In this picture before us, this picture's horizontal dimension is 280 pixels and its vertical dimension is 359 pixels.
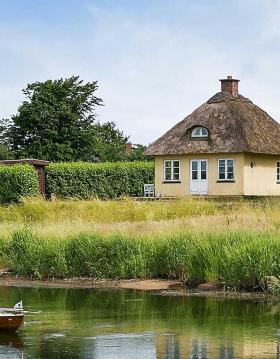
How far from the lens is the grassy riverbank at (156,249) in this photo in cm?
2216

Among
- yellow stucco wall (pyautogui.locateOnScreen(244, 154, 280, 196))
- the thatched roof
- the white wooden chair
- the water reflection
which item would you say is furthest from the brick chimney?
the water reflection

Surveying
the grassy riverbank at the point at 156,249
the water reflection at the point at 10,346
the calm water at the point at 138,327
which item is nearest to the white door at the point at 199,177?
the grassy riverbank at the point at 156,249

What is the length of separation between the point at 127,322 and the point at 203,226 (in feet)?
27.8

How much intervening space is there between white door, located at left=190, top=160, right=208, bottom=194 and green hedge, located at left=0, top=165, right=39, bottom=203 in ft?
31.8

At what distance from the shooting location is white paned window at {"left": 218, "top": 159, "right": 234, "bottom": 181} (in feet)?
173

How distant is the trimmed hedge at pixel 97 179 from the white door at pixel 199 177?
14.7 feet

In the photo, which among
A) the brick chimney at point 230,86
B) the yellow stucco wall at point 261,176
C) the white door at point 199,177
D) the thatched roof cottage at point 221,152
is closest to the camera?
the thatched roof cottage at point 221,152

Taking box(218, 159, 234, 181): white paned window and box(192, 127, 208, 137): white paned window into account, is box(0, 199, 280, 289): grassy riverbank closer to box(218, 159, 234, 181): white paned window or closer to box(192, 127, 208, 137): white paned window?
box(218, 159, 234, 181): white paned window

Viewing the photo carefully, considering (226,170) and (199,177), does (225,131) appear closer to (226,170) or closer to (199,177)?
(226,170)

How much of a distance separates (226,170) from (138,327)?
36.0m

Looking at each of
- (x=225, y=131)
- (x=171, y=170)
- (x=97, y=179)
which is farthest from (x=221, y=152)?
(x=97, y=179)

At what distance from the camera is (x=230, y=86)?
184 ft

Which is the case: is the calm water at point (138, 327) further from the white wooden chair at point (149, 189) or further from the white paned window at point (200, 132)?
the white wooden chair at point (149, 189)

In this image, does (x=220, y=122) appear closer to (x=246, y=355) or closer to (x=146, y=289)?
(x=146, y=289)
